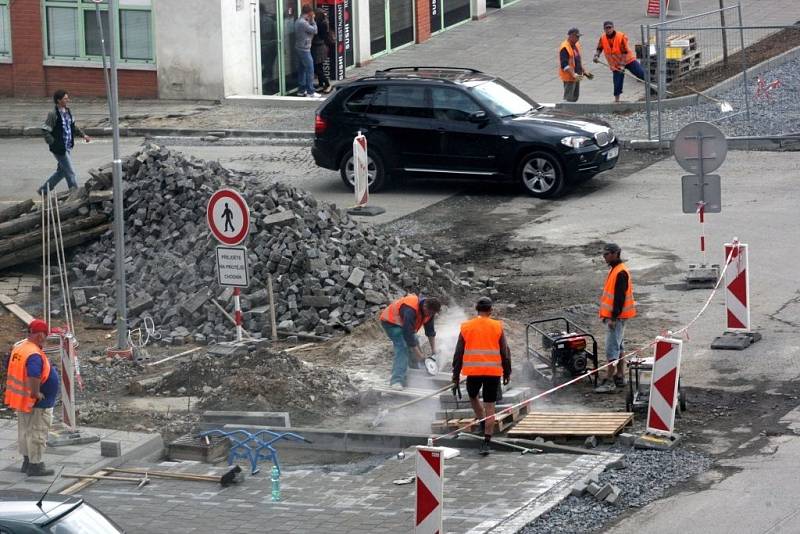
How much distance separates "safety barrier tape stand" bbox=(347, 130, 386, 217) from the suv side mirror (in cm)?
177

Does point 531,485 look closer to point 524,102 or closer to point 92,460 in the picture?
point 92,460

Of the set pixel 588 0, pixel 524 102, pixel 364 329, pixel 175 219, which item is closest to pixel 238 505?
pixel 364 329

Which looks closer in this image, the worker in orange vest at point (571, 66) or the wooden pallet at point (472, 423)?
the wooden pallet at point (472, 423)

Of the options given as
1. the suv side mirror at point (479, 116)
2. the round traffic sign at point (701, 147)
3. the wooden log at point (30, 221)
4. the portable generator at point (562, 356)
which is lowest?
the portable generator at point (562, 356)

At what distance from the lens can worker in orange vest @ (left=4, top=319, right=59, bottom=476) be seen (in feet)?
39.7

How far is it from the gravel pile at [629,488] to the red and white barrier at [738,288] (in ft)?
11.0

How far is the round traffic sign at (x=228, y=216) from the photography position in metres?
15.4

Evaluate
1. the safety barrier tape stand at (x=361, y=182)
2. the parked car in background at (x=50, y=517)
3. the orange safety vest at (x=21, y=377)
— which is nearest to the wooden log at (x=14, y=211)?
the safety barrier tape stand at (x=361, y=182)

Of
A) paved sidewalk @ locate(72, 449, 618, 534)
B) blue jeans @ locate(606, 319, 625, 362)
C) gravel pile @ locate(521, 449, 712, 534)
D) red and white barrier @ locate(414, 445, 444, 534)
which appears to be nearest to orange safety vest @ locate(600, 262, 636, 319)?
blue jeans @ locate(606, 319, 625, 362)

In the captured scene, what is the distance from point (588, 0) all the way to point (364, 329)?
86.3 feet

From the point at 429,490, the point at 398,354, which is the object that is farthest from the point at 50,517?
the point at 398,354

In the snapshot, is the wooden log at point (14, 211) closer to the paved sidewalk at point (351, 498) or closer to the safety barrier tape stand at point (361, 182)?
the safety barrier tape stand at point (361, 182)

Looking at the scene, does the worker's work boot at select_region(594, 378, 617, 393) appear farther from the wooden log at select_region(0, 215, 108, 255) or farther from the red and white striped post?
the wooden log at select_region(0, 215, 108, 255)

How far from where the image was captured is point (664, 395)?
12.5 m
